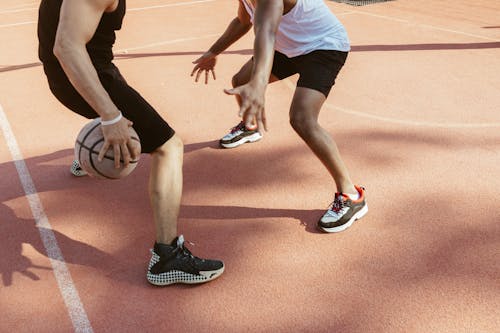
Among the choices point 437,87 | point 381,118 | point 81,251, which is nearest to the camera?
point 81,251

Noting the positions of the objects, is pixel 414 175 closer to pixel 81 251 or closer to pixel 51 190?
pixel 81 251

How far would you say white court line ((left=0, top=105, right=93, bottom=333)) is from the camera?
325 centimetres

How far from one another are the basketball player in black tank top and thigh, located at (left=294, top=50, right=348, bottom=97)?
1.06m

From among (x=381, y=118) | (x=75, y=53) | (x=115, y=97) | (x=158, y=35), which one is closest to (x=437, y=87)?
(x=381, y=118)

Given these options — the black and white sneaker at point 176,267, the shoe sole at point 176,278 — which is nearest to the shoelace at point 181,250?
the black and white sneaker at point 176,267

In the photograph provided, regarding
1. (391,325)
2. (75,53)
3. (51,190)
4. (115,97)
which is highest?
(75,53)

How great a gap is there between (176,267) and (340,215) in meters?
1.26

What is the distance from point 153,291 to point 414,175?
8.19ft

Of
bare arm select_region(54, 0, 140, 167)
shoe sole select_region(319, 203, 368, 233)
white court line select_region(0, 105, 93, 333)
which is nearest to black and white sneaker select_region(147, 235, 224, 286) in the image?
white court line select_region(0, 105, 93, 333)

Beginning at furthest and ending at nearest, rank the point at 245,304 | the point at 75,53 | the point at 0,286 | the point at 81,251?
the point at 81,251, the point at 0,286, the point at 245,304, the point at 75,53

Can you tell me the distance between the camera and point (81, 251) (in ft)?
12.8

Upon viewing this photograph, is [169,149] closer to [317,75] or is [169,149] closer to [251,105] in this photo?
[251,105]

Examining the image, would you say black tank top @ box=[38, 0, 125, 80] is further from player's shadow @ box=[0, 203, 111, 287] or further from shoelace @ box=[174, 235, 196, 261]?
player's shadow @ box=[0, 203, 111, 287]

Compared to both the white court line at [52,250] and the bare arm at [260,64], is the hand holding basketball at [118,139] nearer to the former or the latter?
the bare arm at [260,64]
